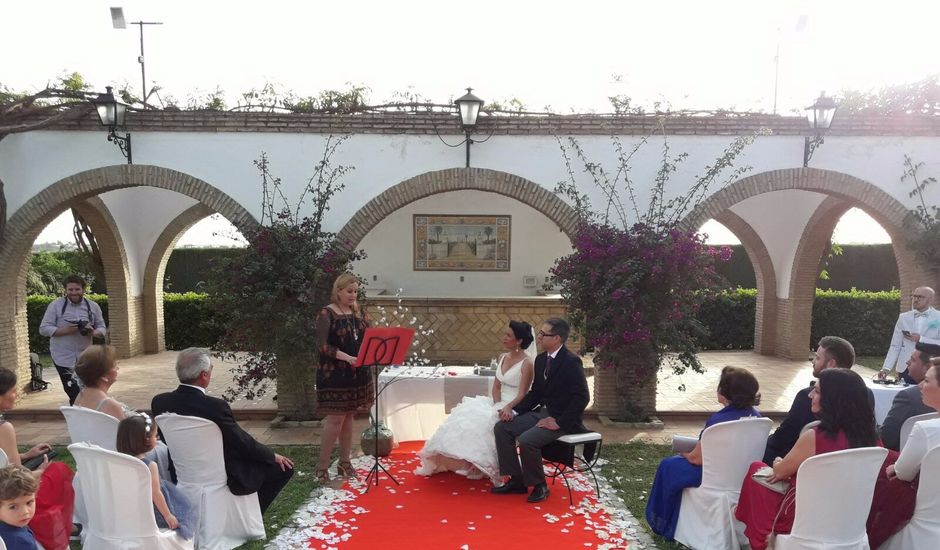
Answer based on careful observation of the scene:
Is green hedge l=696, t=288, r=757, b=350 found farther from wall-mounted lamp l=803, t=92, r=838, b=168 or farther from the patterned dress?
the patterned dress

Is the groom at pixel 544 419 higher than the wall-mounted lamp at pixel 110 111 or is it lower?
lower

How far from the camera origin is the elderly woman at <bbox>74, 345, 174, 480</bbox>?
3785mm

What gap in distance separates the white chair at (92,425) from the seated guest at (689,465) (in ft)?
11.2

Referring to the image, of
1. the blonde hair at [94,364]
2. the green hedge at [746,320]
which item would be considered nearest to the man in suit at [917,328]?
the green hedge at [746,320]

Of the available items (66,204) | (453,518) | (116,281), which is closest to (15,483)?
(453,518)

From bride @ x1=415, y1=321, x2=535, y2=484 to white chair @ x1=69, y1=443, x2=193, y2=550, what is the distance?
2.28 meters

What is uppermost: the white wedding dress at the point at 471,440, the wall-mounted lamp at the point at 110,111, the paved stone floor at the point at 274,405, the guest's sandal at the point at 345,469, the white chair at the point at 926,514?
the wall-mounted lamp at the point at 110,111

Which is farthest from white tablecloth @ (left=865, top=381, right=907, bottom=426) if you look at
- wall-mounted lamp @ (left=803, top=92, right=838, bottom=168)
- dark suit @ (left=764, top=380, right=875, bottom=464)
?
wall-mounted lamp @ (left=803, top=92, right=838, bottom=168)

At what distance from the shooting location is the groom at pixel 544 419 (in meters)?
4.72

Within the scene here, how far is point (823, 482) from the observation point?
9.87ft

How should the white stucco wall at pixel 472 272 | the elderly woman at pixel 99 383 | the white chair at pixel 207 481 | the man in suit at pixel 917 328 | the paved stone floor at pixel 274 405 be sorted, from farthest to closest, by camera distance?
the white stucco wall at pixel 472 272
the paved stone floor at pixel 274 405
the man in suit at pixel 917 328
the elderly woman at pixel 99 383
the white chair at pixel 207 481

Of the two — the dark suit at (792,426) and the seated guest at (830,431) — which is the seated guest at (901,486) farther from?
the dark suit at (792,426)

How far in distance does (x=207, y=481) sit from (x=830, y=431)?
3.53 m

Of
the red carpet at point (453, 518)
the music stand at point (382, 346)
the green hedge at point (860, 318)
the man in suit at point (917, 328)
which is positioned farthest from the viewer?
the green hedge at point (860, 318)
